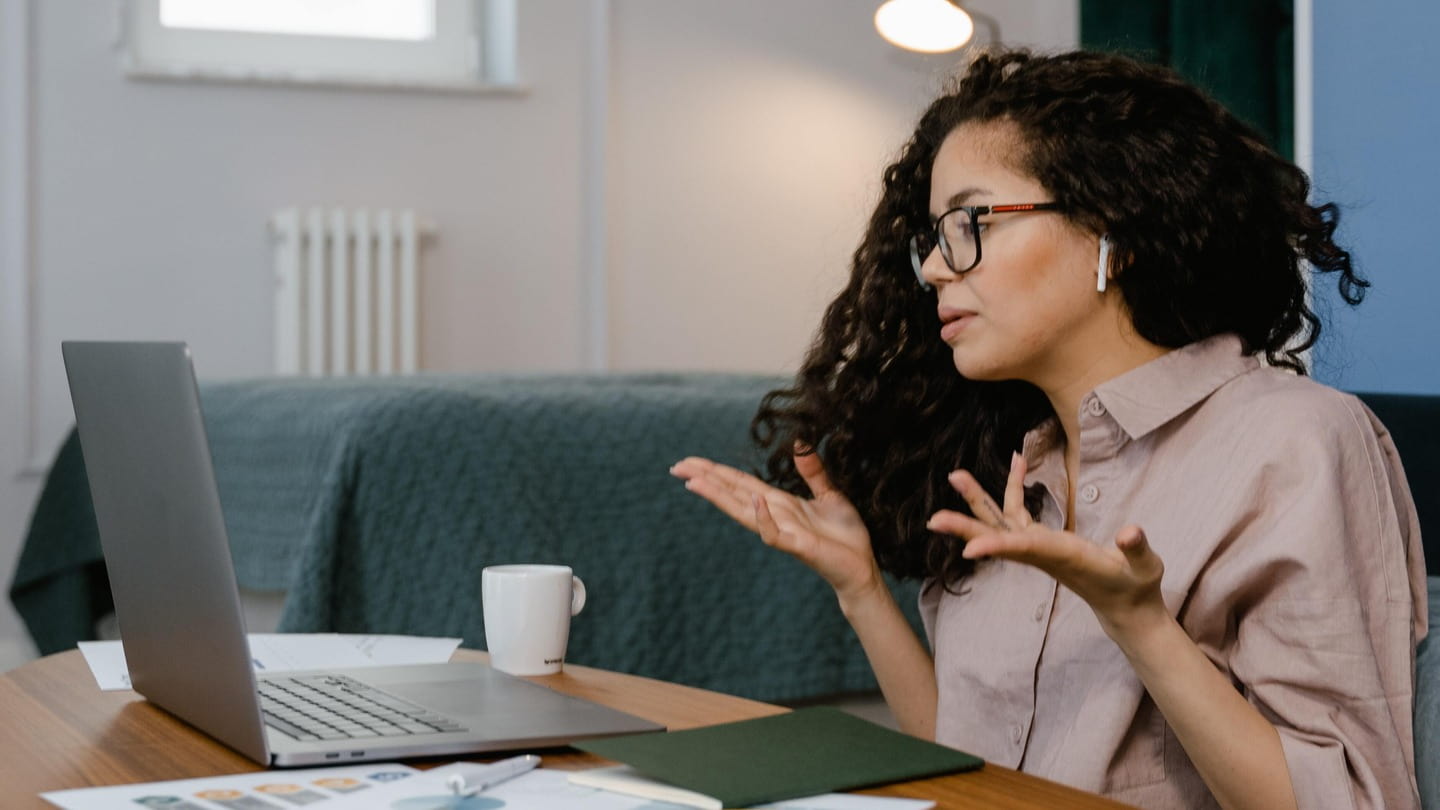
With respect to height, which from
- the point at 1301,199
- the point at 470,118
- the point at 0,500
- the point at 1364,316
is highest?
the point at 470,118

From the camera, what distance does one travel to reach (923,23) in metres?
3.35

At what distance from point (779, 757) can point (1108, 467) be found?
18.5 inches

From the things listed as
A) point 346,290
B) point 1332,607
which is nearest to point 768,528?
point 1332,607

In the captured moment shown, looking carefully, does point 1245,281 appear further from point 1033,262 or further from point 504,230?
point 504,230

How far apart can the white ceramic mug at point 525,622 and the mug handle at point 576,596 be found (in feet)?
0.08

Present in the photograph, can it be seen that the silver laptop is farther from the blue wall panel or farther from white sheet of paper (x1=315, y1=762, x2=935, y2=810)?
the blue wall panel

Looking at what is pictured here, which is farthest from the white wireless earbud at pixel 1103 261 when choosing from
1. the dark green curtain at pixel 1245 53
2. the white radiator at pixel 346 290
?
the white radiator at pixel 346 290

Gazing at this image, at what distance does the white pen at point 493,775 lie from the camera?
674 mm

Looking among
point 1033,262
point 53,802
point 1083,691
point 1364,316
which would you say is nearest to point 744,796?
point 53,802

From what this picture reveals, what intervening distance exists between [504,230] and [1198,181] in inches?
113

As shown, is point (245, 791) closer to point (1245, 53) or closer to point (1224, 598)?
point (1224, 598)

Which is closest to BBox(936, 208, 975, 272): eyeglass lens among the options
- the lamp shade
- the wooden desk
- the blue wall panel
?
the wooden desk

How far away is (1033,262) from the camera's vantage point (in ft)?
3.68

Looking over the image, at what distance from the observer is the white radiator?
140 inches
